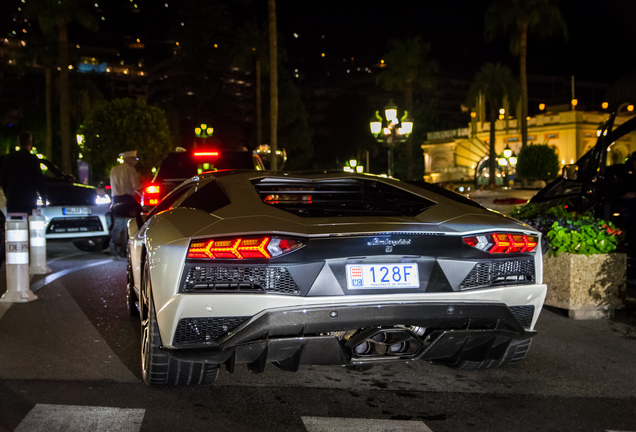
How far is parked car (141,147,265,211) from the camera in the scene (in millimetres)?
13164

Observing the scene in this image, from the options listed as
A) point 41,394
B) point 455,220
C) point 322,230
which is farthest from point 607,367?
point 41,394

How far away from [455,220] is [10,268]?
5.68 metres

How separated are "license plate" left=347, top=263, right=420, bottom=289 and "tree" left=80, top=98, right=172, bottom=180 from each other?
5644 centimetres

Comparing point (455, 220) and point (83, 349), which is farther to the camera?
point (83, 349)

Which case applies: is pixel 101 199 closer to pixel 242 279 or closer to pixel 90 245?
pixel 90 245

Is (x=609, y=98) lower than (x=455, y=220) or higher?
higher

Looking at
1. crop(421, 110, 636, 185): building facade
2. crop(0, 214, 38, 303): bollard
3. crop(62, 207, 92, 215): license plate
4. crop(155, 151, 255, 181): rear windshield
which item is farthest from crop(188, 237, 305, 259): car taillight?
crop(421, 110, 636, 185): building facade

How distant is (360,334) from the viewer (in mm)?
4352

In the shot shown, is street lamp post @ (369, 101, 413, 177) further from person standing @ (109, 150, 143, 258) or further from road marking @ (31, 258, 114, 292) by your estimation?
road marking @ (31, 258, 114, 292)

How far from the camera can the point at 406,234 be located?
438 cm

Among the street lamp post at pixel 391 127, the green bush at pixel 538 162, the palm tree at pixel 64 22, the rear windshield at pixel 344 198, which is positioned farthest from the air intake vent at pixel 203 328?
the green bush at pixel 538 162

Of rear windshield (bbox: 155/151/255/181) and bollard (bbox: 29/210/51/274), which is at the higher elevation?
rear windshield (bbox: 155/151/255/181)

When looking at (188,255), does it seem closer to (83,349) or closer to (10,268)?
(83,349)

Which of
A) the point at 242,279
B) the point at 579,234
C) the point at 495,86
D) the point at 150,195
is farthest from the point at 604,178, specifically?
the point at 495,86
